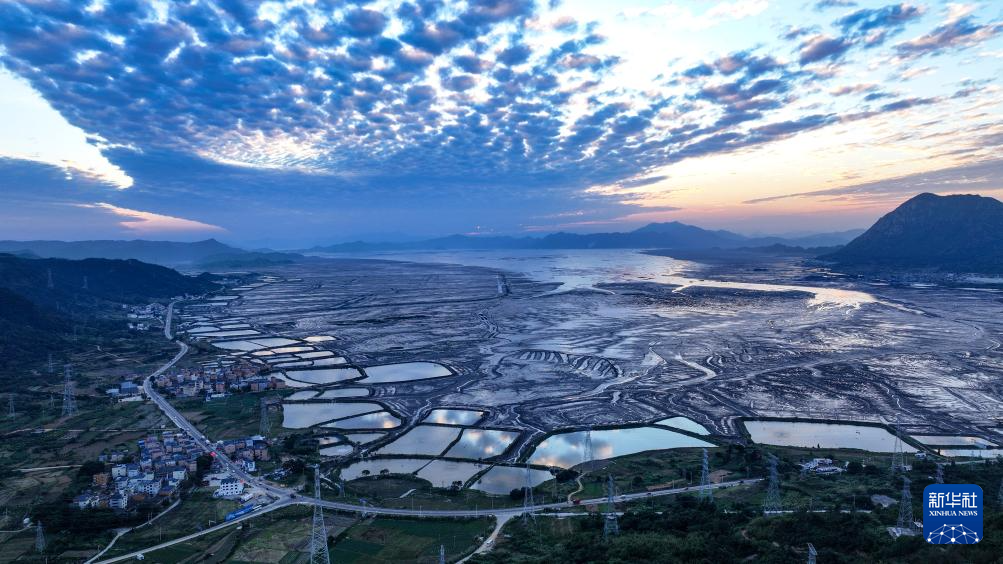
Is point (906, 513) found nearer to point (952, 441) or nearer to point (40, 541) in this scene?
point (952, 441)

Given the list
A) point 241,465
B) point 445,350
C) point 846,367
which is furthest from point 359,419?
point 846,367

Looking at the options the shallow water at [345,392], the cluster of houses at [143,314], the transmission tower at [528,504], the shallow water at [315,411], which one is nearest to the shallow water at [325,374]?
the shallow water at [345,392]

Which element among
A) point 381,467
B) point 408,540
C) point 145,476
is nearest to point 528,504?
point 408,540

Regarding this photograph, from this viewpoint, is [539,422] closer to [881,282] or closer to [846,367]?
[846,367]

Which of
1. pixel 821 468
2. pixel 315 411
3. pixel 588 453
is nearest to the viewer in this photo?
pixel 821 468

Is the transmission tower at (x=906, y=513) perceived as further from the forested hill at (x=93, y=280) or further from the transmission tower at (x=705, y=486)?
the forested hill at (x=93, y=280)

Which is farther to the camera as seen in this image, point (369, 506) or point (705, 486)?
point (705, 486)

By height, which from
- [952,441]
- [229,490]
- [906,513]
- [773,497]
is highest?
[906,513]
